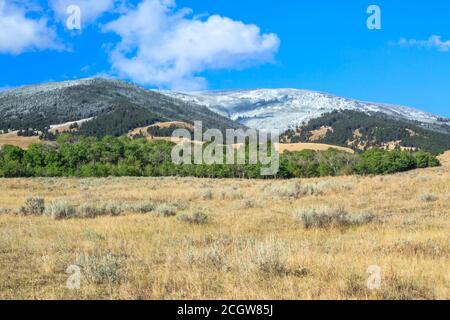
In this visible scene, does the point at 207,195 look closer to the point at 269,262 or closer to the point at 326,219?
the point at 326,219

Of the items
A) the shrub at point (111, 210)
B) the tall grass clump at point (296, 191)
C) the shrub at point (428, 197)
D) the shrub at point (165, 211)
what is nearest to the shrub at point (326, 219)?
the shrub at point (165, 211)

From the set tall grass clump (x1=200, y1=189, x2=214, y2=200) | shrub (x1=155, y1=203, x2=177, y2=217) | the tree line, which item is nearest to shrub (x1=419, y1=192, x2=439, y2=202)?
shrub (x1=155, y1=203, x2=177, y2=217)

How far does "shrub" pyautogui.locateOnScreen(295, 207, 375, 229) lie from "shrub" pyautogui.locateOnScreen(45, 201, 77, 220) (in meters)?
8.80

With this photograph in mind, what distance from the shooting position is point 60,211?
17094 mm

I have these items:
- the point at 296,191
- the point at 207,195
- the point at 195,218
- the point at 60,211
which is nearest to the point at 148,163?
the point at 207,195

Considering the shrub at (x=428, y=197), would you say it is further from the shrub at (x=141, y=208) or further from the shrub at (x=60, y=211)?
the shrub at (x=60, y=211)

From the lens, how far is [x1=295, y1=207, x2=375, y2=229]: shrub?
46.4ft

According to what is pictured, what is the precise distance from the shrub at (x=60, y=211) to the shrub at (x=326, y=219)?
880 centimetres

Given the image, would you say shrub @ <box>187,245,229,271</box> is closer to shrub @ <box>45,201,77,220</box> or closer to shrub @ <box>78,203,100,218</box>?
shrub @ <box>45,201,77,220</box>

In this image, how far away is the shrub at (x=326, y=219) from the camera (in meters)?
14.2

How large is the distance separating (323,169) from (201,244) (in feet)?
250
